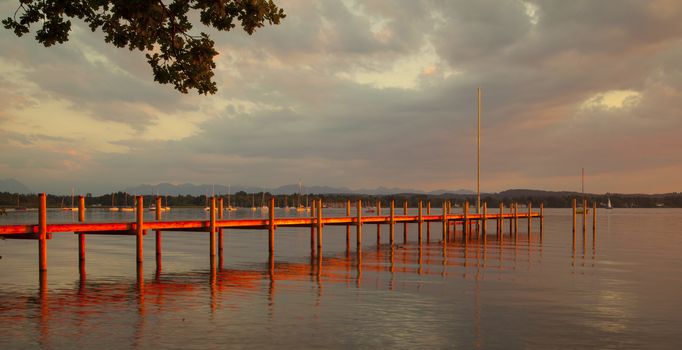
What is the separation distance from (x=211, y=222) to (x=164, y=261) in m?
4.68

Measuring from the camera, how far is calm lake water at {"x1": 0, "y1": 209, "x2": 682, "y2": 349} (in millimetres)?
14516

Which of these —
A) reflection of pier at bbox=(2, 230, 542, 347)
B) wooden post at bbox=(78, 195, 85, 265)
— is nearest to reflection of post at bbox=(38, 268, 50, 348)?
reflection of pier at bbox=(2, 230, 542, 347)

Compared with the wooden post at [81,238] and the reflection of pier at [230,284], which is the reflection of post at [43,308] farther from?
the wooden post at [81,238]

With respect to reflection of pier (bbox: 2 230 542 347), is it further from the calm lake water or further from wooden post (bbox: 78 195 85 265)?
wooden post (bbox: 78 195 85 265)

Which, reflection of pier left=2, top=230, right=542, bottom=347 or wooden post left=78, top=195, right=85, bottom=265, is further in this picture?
wooden post left=78, top=195, right=85, bottom=265

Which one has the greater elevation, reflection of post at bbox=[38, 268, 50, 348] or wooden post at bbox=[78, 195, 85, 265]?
wooden post at bbox=[78, 195, 85, 265]

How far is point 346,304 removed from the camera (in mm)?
19000

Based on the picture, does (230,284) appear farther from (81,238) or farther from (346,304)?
(81,238)

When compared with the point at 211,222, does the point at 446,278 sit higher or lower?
lower

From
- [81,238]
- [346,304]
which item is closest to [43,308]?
[346,304]

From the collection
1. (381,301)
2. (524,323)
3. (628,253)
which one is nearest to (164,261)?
(381,301)

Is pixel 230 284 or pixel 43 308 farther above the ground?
pixel 43 308

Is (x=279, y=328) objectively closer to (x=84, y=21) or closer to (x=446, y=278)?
(x=84, y=21)

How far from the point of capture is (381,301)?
19547mm
